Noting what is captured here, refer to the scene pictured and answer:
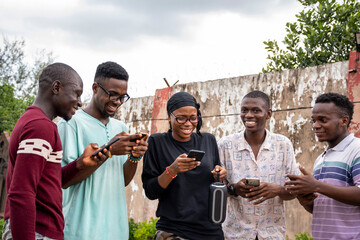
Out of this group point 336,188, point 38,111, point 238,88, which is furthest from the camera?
point 238,88

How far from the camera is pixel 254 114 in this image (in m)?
3.00

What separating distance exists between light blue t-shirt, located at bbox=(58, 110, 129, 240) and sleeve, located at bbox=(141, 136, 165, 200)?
187 mm

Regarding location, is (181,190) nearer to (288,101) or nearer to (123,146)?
(123,146)

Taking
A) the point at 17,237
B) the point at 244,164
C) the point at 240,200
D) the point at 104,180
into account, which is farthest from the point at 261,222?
the point at 17,237

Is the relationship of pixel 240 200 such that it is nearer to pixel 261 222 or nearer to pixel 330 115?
pixel 261 222

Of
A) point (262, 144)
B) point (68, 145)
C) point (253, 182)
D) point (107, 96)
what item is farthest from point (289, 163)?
point (68, 145)

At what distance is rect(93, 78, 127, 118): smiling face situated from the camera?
257cm

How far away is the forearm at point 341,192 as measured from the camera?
2.39 metres

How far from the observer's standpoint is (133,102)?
665cm

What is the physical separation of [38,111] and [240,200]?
1.63 meters

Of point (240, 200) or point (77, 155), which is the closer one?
point (77, 155)

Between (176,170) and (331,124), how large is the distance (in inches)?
43.2

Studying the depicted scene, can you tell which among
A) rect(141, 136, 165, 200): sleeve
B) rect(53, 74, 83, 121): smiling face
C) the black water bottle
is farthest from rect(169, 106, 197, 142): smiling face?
rect(53, 74, 83, 121): smiling face

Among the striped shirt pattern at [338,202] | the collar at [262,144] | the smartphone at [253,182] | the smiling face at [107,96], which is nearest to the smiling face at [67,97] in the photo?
the smiling face at [107,96]
